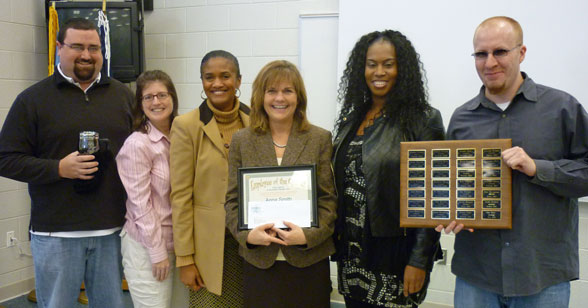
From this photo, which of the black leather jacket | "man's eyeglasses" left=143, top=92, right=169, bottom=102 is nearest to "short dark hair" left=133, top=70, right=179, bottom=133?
"man's eyeglasses" left=143, top=92, right=169, bottom=102

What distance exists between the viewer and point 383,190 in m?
1.76

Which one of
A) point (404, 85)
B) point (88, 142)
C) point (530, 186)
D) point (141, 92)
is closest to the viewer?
point (530, 186)

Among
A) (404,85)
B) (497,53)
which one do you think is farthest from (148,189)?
(497,53)

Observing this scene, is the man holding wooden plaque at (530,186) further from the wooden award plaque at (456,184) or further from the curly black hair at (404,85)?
the curly black hair at (404,85)

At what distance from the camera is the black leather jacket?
5.68 ft

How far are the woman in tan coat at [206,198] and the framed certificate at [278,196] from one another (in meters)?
0.31

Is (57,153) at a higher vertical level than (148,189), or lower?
higher

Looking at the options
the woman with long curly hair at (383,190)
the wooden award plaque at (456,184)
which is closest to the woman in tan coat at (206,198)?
the woman with long curly hair at (383,190)

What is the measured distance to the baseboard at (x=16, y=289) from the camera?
3.60m

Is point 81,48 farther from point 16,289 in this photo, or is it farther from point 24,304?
point 16,289

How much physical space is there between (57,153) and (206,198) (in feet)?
2.58

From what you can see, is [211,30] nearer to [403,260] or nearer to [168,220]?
[168,220]

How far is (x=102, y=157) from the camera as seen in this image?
211cm

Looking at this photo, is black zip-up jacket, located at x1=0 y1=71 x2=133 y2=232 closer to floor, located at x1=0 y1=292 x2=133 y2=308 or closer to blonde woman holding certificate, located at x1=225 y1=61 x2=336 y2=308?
blonde woman holding certificate, located at x1=225 y1=61 x2=336 y2=308
